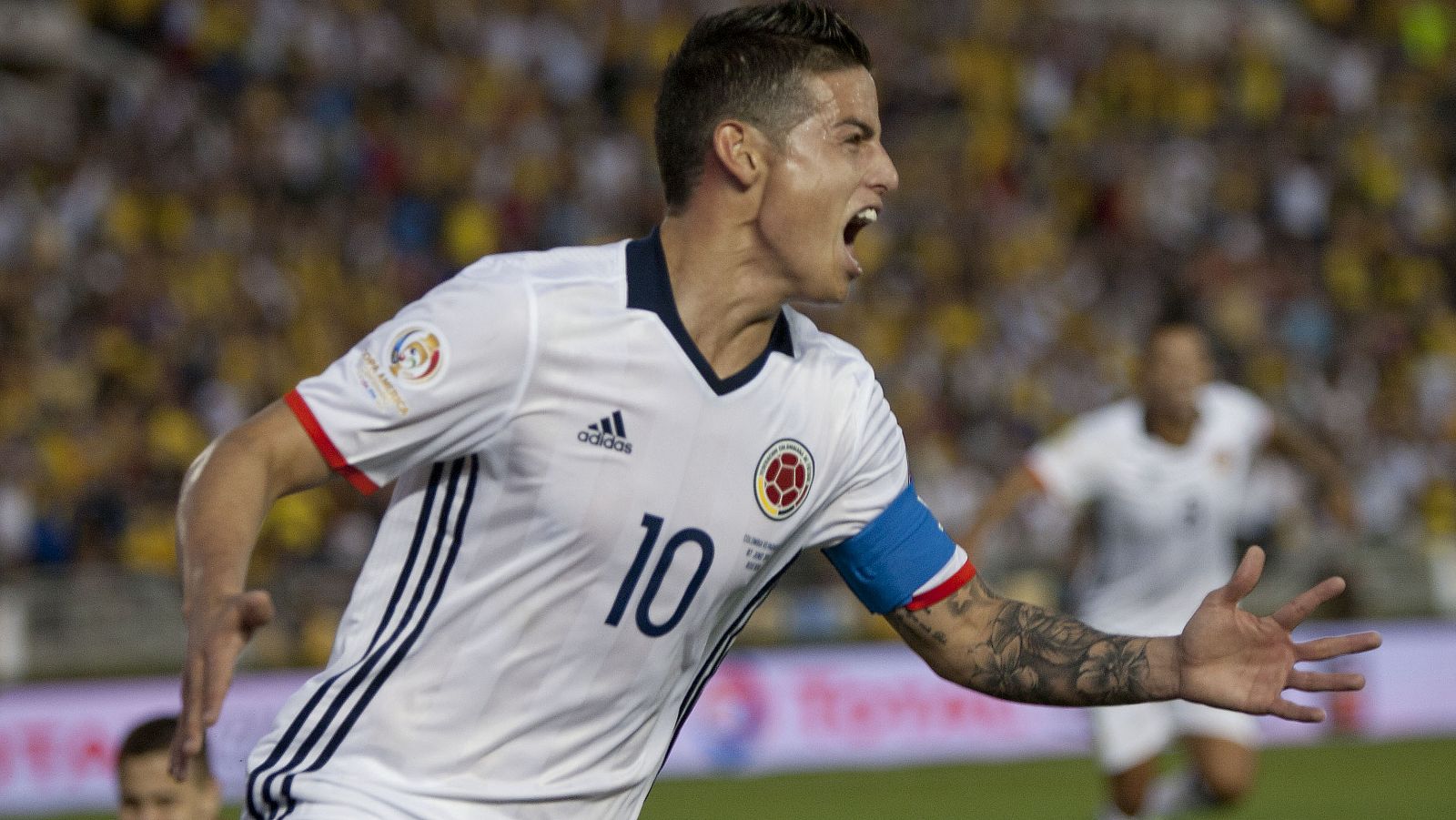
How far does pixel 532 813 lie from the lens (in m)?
3.76

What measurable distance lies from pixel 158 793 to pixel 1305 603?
3501 mm

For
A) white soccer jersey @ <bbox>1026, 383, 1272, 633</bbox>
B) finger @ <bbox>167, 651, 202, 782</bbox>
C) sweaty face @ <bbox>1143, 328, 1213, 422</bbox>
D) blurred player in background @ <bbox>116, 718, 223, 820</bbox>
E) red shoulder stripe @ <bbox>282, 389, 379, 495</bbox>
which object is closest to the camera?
finger @ <bbox>167, 651, 202, 782</bbox>

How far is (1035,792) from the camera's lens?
13.4m

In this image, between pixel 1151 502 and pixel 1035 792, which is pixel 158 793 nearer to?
pixel 1151 502

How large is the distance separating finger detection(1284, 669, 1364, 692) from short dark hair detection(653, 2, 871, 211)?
159 cm

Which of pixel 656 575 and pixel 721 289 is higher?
pixel 721 289

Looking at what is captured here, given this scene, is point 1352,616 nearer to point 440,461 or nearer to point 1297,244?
point 1297,244

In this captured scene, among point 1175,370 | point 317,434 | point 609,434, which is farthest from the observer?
point 1175,370

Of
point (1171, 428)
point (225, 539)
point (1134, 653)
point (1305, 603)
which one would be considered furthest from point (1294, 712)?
point (1171, 428)

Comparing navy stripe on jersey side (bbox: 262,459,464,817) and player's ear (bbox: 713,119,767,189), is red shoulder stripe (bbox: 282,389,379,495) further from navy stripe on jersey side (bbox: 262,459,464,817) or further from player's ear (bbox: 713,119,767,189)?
player's ear (bbox: 713,119,767,189)

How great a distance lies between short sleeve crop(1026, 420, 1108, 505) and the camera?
33.3 feet

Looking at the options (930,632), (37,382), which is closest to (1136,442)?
(930,632)

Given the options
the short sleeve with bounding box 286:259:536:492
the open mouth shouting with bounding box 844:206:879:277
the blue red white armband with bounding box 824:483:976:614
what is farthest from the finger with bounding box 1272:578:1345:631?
the short sleeve with bounding box 286:259:536:492

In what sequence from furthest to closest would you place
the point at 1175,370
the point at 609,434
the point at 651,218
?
the point at 651,218 → the point at 1175,370 → the point at 609,434
